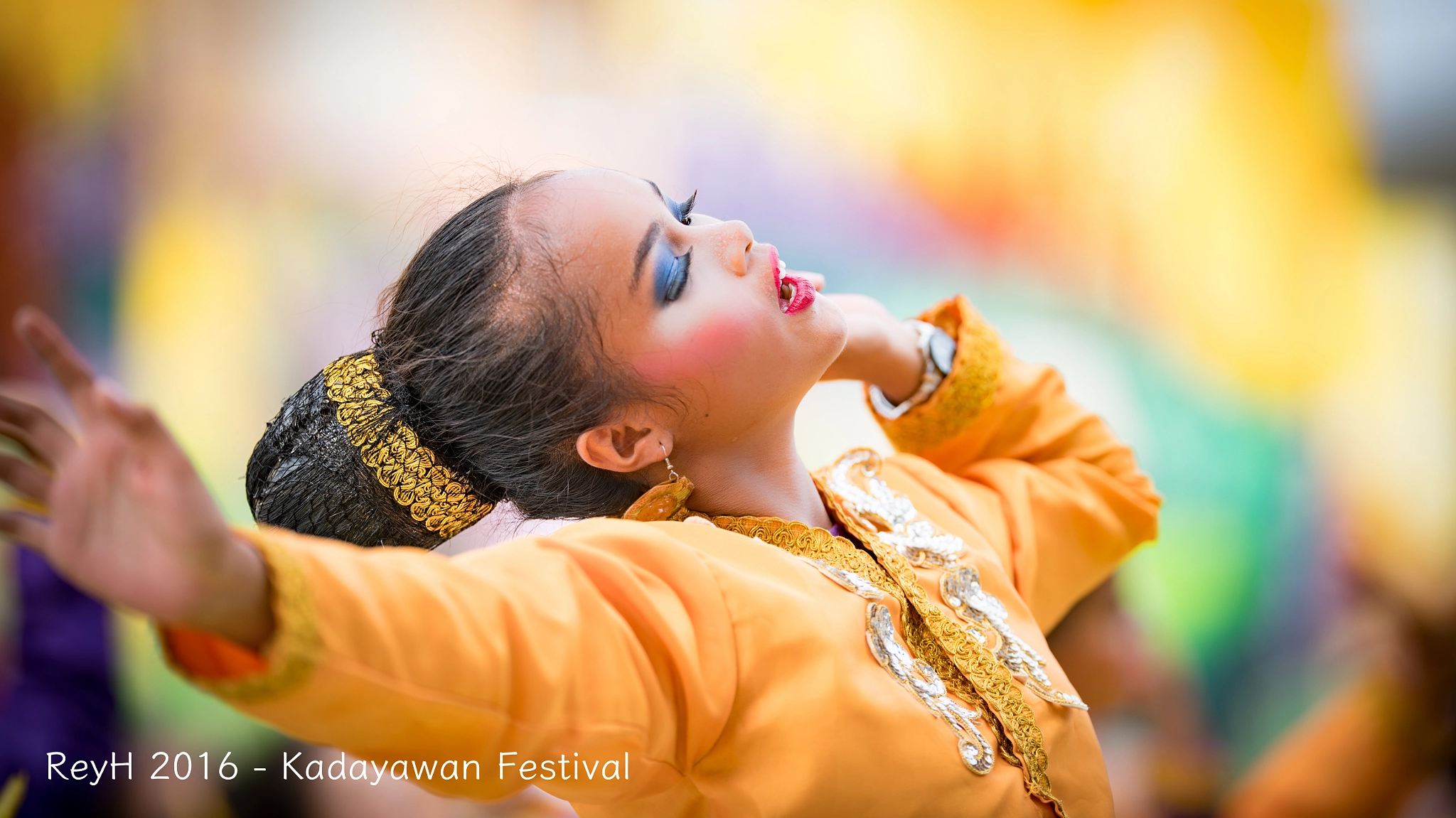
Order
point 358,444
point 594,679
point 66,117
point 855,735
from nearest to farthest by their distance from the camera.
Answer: point 594,679, point 855,735, point 358,444, point 66,117

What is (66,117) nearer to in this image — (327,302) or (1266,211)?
(327,302)

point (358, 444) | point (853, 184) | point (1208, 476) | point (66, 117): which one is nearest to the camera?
point (358, 444)

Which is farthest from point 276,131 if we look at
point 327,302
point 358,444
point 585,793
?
point 585,793

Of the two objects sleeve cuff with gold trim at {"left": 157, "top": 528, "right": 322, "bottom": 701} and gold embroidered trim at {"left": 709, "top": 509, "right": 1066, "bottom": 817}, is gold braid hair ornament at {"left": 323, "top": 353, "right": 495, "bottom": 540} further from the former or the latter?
sleeve cuff with gold trim at {"left": 157, "top": 528, "right": 322, "bottom": 701}

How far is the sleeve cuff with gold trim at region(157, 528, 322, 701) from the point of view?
1.98 feet

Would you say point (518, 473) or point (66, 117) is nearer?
point (518, 473)

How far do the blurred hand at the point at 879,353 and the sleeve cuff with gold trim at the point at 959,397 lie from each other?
0.03m

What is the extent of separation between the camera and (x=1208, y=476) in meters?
2.17

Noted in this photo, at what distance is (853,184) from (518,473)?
1.15 meters

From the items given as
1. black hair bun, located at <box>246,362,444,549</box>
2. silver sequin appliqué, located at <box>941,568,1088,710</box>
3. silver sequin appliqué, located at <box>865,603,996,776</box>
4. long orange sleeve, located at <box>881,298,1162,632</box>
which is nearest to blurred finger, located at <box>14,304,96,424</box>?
black hair bun, located at <box>246,362,444,549</box>

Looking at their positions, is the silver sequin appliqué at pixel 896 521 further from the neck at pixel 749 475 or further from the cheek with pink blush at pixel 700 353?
the cheek with pink blush at pixel 700 353

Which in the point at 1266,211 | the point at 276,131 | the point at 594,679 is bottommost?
the point at 594,679

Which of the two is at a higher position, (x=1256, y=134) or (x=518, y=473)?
(x=1256, y=134)

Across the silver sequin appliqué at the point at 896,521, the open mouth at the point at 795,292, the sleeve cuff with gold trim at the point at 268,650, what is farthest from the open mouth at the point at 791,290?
the sleeve cuff with gold trim at the point at 268,650
